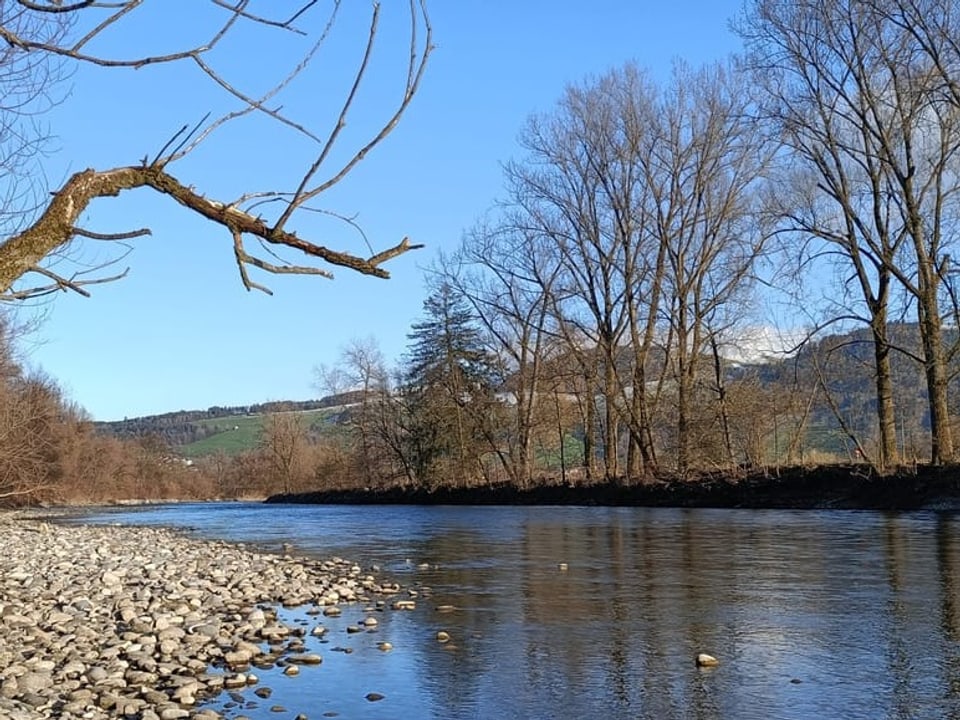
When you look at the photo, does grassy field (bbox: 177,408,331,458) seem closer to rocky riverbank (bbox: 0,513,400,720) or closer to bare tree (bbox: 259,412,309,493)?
bare tree (bbox: 259,412,309,493)

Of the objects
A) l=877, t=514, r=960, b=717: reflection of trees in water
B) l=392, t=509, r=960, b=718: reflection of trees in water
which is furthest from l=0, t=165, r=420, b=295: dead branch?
l=877, t=514, r=960, b=717: reflection of trees in water

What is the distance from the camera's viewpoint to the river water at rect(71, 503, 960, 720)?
234 inches

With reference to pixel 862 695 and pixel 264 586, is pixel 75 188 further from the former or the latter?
pixel 264 586

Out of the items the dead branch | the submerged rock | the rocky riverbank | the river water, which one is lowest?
the river water

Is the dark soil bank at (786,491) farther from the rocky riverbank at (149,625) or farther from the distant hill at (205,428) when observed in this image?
the distant hill at (205,428)

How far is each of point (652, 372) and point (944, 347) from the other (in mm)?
13923

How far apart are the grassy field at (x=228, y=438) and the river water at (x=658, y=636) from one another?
93046mm

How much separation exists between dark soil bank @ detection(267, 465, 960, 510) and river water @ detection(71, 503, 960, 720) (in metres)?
7.31

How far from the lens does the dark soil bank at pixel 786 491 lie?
75.3 feet

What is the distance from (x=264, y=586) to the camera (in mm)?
11781

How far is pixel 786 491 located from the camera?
27250mm

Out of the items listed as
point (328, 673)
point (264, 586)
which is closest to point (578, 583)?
point (264, 586)

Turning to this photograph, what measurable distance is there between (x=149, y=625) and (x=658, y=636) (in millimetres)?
4775

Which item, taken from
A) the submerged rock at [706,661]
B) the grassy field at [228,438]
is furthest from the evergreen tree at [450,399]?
the grassy field at [228,438]
